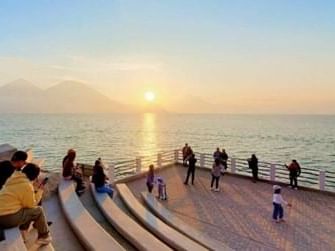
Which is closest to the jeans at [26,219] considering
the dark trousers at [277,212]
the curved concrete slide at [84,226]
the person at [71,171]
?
the curved concrete slide at [84,226]

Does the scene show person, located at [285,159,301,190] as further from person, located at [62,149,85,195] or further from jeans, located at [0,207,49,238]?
jeans, located at [0,207,49,238]

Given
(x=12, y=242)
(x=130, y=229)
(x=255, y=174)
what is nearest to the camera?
(x=12, y=242)

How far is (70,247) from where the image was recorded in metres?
6.73

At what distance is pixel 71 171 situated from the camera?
11.3 meters

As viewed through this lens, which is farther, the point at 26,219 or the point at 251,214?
the point at 251,214

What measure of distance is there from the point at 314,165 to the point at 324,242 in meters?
36.4

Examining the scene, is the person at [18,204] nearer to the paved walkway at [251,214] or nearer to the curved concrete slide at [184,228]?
the curved concrete slide at [184,228]

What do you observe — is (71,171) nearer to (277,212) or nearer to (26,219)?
(26,219)

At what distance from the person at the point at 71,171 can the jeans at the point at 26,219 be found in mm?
5106

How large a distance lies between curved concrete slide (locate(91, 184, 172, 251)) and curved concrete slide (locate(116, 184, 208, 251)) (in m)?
0.65

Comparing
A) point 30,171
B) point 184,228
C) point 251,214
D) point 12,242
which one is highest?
point 30,171

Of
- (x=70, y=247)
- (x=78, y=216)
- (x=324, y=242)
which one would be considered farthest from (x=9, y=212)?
(x=324, y=242)

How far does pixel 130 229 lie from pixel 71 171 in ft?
13.3

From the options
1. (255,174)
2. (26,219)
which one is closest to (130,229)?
(26,219)
